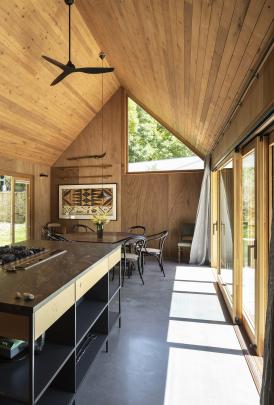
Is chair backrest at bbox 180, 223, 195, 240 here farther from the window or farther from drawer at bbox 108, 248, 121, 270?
drawer at bbox 108, 248, 121, 270

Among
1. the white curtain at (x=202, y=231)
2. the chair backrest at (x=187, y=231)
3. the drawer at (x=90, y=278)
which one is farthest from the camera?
the chair backrest at (x=187, y=231)

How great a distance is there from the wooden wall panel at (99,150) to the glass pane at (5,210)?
1.44 meters

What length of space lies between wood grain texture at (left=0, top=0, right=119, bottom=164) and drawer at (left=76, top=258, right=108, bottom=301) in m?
3.14

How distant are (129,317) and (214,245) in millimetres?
2932

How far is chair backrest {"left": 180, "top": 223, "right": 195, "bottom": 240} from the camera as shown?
234 inches

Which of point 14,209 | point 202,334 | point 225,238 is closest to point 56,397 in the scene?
point 202,334

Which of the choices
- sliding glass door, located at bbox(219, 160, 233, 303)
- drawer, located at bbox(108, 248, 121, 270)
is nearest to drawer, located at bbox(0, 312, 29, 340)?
drawer, located at bbox(108, 248, 121, 270)

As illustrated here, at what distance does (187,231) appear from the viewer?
19.5 ft

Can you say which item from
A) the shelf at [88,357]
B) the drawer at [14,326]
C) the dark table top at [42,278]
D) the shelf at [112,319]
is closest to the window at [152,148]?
the shelf at [112,319]

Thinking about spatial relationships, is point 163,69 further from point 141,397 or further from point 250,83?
point 141,397

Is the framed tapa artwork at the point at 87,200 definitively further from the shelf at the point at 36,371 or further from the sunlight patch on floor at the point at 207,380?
the shelf at the point at 36,371

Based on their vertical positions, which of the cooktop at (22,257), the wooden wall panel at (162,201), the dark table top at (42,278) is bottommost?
the dark table top at (42,278)

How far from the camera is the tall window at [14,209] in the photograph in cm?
552

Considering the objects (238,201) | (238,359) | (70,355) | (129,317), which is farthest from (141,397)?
(238,201)
